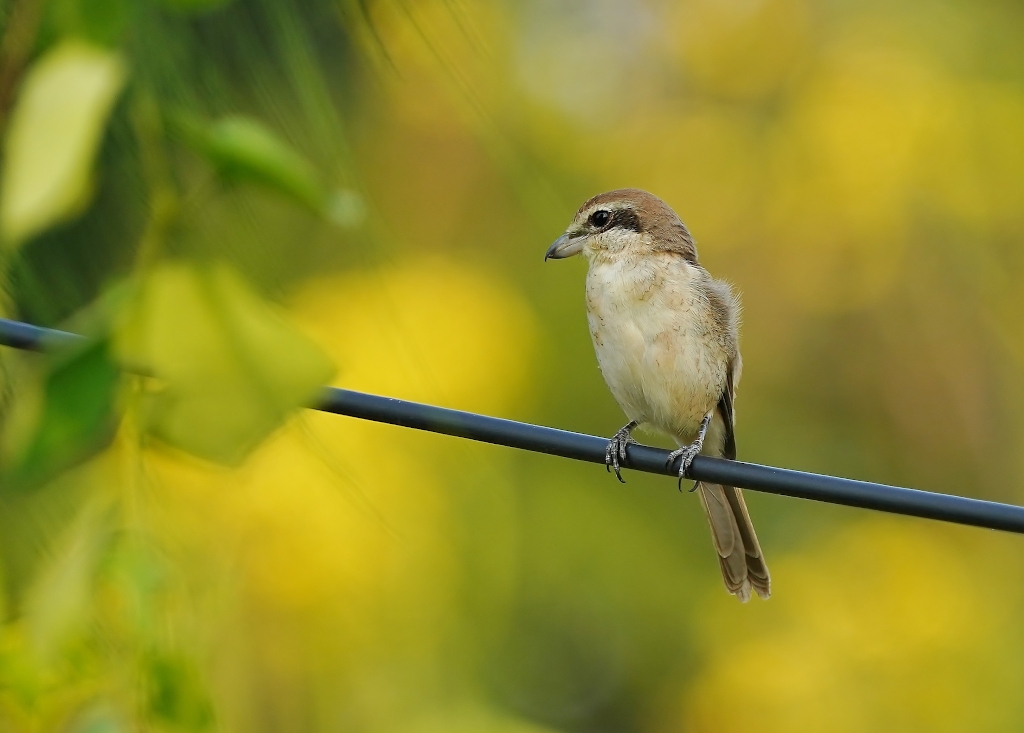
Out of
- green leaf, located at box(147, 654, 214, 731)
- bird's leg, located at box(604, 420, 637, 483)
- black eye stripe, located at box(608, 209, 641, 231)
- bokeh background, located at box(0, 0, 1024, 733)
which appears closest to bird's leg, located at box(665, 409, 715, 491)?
bird's leg, located at box(604, 420, 637, 483)

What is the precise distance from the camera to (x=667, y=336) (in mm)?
4383

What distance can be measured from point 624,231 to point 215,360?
4036 millimetres

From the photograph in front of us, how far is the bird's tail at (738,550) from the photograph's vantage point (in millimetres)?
4695

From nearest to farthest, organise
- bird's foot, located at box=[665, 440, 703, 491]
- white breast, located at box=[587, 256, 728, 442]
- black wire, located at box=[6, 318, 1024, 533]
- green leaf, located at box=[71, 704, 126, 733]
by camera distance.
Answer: green leaf, located at box=[71, 704, 126, 733] → black wire, located at box=[6, 318, 1024, 533] → bird's foot, located at box=[665, 440, 703, 491] → white breast, located at box=[587, 256, 728, 442]

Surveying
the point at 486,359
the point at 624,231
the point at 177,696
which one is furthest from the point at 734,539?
the point at 177,696

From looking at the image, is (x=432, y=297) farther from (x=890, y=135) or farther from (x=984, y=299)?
(x=984, y=299)

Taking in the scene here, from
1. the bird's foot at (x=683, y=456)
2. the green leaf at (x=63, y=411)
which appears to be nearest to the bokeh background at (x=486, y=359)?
the green leaf at (x=63, y=411)

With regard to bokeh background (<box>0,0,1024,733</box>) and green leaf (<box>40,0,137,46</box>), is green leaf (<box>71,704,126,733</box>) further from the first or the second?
green leaf (<box>40,0,137,46</box>)

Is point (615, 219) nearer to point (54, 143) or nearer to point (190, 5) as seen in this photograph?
point (190, 5)

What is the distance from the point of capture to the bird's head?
462 centimetres

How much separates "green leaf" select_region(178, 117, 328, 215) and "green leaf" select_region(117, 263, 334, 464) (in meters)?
0.06

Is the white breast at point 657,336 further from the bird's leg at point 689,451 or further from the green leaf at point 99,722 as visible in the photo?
the green leaf at point 99,722

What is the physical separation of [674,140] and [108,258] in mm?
9026

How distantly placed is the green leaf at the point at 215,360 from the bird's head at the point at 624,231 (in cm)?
390
